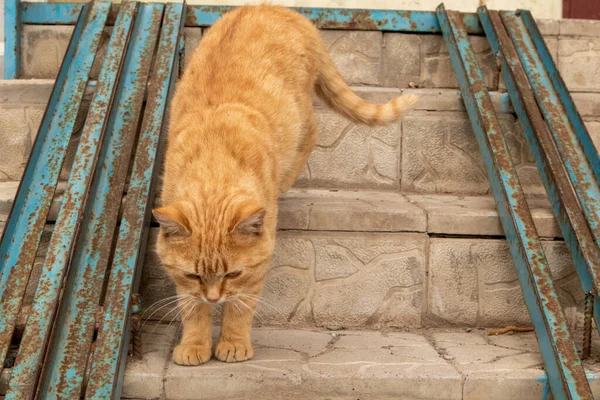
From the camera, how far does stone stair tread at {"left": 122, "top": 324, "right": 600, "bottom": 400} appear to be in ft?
8.77

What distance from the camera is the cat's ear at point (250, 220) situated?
243cm

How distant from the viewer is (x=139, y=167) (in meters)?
3.14

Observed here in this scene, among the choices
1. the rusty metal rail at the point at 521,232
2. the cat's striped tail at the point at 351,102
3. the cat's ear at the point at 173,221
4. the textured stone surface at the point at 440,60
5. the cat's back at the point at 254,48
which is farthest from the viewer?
the textured stone surface at the point at 440,60

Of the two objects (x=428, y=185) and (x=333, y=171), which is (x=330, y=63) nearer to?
(x=333, y=171)

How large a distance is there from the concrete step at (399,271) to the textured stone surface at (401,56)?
1.39 meters

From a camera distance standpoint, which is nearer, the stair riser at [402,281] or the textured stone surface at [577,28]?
the stair riser at [402,281]

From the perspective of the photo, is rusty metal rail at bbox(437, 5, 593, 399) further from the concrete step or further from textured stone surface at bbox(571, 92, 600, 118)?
textured stone surface at bbox(571, 92, 600, 118)

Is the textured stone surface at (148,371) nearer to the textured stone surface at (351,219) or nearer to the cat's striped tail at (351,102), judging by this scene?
the textured stone surface at (351,219)

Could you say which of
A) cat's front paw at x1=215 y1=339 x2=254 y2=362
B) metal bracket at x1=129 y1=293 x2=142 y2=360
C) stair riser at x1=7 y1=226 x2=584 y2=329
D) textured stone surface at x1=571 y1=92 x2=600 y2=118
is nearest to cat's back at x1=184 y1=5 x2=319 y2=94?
stair riser at x1=7 y1=226 x2=584 y2=329

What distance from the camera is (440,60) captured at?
449cm

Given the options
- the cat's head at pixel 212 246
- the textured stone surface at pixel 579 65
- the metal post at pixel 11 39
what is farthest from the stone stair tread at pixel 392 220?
the textured stone surface at pixel 579 65

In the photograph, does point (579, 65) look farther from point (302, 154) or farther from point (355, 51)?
point (302, 154)

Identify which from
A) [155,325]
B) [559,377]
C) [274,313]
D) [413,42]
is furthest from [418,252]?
[413,42]

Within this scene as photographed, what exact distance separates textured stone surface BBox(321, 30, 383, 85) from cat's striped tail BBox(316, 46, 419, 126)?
2.15ft
